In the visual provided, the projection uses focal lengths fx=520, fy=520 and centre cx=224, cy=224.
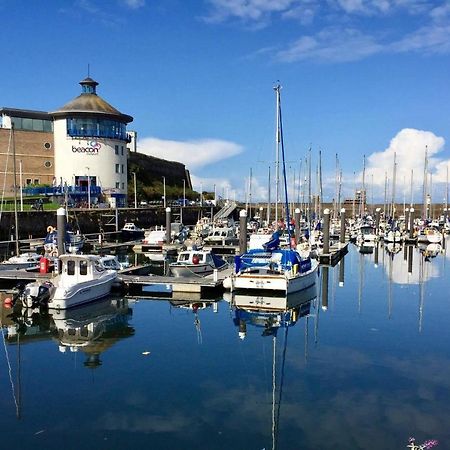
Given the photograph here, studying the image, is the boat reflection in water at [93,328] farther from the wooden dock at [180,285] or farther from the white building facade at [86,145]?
the white building facade at [86,145]

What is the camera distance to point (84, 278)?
→ 25.9m

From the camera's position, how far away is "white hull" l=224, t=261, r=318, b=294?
88.3 ft

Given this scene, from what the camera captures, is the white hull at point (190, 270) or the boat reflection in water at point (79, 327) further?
the white hull at point (190, 270)

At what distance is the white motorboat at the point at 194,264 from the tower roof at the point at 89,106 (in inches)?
2016

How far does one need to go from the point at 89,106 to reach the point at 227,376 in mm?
70833

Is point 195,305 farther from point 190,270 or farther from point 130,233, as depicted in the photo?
point 130,233

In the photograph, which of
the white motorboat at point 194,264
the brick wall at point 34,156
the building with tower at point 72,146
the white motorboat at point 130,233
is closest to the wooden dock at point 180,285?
the white motorboat at point 194,264

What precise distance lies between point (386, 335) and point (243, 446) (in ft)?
37.6

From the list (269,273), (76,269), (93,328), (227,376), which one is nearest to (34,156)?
(76,269)

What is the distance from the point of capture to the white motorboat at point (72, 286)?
78.9 ft

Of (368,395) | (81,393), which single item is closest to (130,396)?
(81,393)

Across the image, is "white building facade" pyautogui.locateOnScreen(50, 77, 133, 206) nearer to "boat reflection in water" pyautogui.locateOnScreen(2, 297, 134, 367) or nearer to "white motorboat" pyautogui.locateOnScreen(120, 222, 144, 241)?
"white motorboat" pyautogui.locateOnScreen(120, 222, 144, 241)

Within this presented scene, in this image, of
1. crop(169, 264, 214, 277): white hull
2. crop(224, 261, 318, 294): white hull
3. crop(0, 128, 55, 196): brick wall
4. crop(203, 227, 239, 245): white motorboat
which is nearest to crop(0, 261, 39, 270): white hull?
crop(169, 264, 214, 277): white hull

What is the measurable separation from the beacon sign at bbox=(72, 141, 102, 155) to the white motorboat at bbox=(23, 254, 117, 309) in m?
54.6
